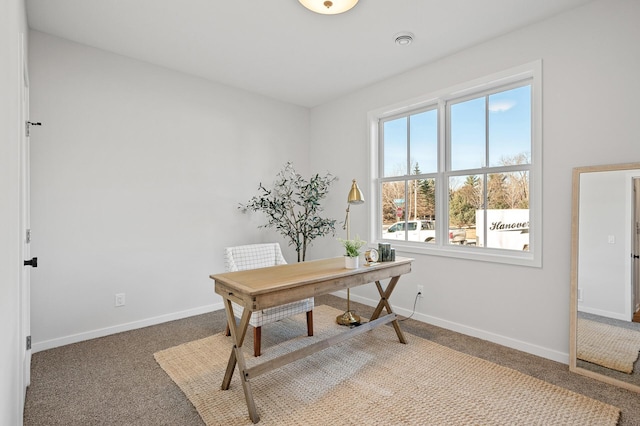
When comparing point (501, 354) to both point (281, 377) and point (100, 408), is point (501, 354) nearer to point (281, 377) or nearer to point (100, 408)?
point (281, 377)

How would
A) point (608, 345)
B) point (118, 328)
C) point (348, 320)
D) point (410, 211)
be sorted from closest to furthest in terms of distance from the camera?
point (608, 345) < point (118, 328) < point (348, 320) < point (410, 211)

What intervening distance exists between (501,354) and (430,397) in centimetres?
101

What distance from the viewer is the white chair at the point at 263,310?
2.72m

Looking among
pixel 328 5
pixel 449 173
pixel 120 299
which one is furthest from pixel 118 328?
pixel 449 173

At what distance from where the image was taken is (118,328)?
324 centimetres

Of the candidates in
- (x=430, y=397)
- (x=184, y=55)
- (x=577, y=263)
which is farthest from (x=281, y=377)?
(x=184, y=55)

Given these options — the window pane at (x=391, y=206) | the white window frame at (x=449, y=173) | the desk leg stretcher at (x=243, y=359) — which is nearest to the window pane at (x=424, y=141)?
the white window frame at (x=449, y=173)

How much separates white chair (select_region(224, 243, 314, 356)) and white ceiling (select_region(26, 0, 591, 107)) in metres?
1.96

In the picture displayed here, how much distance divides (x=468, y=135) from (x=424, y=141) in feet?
1.61

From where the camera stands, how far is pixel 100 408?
2.05 meters

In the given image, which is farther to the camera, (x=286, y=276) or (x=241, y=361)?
(x=286, y=276)

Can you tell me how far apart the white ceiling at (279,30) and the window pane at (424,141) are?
1.86 ft

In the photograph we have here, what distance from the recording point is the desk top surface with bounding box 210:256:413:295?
79.5 inches

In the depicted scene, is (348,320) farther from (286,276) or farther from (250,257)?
(286,276)
